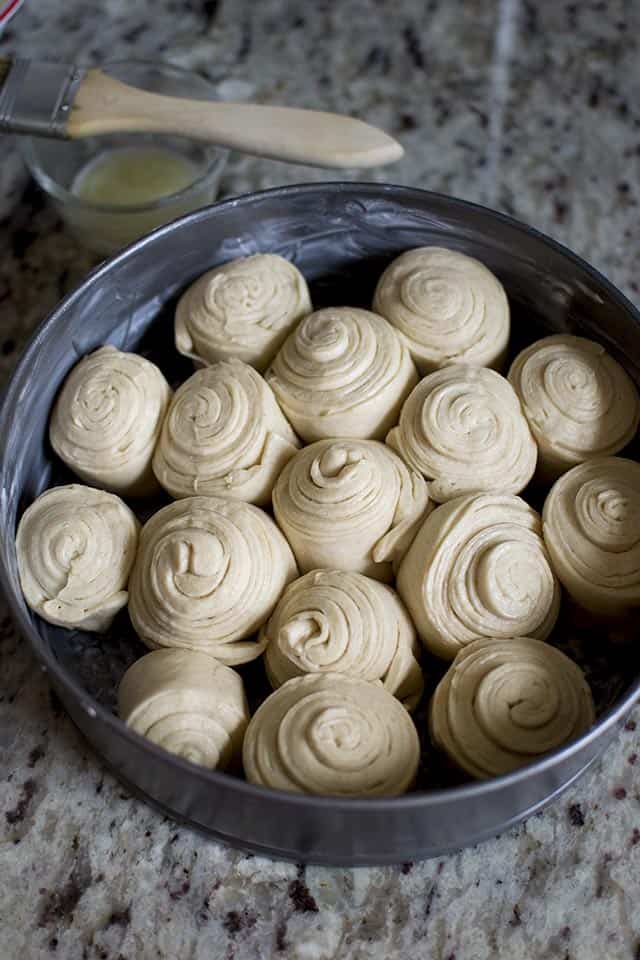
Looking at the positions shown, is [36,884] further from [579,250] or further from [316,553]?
[579,250]

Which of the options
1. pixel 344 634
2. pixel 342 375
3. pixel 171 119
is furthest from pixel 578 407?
pixel 171 119

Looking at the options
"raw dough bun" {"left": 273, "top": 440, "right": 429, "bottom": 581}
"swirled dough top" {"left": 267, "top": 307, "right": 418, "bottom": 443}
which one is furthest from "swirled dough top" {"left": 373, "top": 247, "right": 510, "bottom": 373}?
"raw dough bun" {"left": 273, "top": 440, "right": 429, "bottom": 581}

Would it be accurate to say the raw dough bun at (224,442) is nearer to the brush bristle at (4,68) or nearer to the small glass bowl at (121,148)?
the small glass bowl at (121,148)

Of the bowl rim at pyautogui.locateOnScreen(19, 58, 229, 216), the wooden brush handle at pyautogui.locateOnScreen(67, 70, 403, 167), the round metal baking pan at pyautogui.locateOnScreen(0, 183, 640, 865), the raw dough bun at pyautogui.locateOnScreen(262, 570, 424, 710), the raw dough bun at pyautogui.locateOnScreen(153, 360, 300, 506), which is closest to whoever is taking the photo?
the round metal baking pan at pyautogui.locateOnScreen(0, 183, 640, 865)

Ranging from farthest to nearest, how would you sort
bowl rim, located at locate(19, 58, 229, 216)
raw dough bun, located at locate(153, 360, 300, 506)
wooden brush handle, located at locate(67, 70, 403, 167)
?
bowl rim, located at locate(19, 58, 229, 216)
wooden brush handle, located at locate(67, 70, 403, 167)
raw dough bun, located at locate(153, 360, 300, 506)

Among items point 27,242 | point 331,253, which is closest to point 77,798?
point 331,253

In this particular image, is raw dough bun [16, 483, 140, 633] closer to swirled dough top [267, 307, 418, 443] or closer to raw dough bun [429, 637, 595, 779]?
swirled dough top [267, 307, 418, 443]
